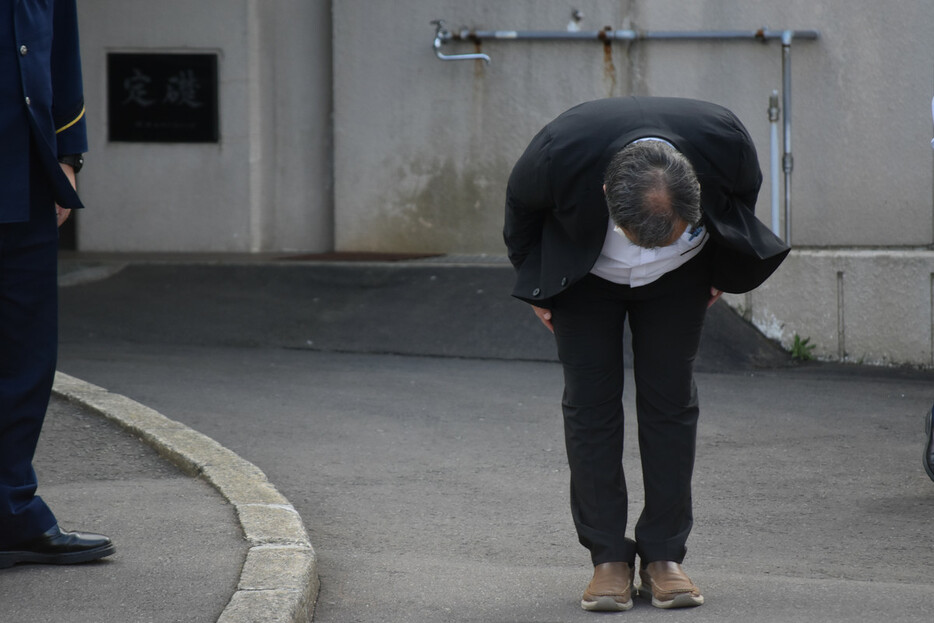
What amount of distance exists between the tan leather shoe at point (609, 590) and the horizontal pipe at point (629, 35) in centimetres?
801

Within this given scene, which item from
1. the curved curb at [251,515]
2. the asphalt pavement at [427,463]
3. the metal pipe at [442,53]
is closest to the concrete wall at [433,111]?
the metal pipe at [442,53]

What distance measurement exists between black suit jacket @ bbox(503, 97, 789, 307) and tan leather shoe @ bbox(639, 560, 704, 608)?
814mm

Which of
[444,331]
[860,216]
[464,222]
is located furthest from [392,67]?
[860,216]

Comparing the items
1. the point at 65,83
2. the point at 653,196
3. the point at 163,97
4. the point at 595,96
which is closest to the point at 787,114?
the point at 595,96

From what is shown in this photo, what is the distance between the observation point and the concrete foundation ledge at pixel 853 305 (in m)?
8.47

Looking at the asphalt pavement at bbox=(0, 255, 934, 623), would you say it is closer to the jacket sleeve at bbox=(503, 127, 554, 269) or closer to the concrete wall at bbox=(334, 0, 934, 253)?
the jacket sleeve at bbox=(503, 127, 554, 269)

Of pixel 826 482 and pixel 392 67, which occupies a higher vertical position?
pixel 392 67

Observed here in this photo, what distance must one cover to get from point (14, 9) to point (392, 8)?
8392 millimetres

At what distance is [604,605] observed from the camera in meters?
3.44

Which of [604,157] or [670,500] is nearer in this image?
[604,157]

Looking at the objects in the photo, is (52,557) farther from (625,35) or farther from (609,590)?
(625,35)

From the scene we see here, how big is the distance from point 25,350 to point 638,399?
5.79 ft

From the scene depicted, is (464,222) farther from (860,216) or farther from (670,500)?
(670,500)

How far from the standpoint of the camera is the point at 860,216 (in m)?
10.8
